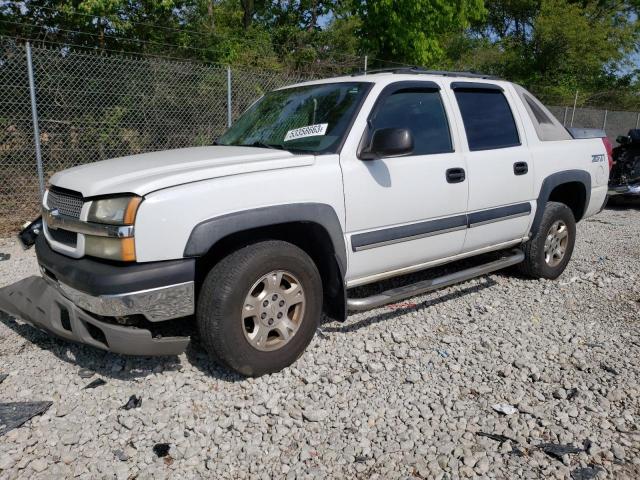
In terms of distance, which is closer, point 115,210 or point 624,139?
point 115,210

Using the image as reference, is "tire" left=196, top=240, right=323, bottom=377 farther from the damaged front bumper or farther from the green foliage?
the green foliage

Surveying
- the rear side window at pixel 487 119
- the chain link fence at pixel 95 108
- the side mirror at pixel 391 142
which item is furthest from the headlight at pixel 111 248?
the chain link fence at pixel 95 108

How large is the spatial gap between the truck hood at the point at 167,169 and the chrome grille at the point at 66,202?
1.9 inches

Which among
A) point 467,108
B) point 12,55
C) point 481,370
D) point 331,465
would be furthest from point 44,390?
point 12,55

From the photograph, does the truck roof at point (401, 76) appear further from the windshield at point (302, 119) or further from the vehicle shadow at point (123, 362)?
the vehicle shadow at point (123, 362)

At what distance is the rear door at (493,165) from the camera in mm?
4160

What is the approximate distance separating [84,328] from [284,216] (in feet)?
4.09

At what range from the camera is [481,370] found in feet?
11.3

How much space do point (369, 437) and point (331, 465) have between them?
288 mm

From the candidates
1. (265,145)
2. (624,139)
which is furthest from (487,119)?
(624,139)

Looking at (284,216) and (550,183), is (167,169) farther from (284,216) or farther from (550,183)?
(550,183)

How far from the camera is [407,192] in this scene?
3648 mm

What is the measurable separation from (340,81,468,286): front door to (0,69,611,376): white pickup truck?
11 millimetres

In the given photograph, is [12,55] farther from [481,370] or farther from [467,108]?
[481,370]
